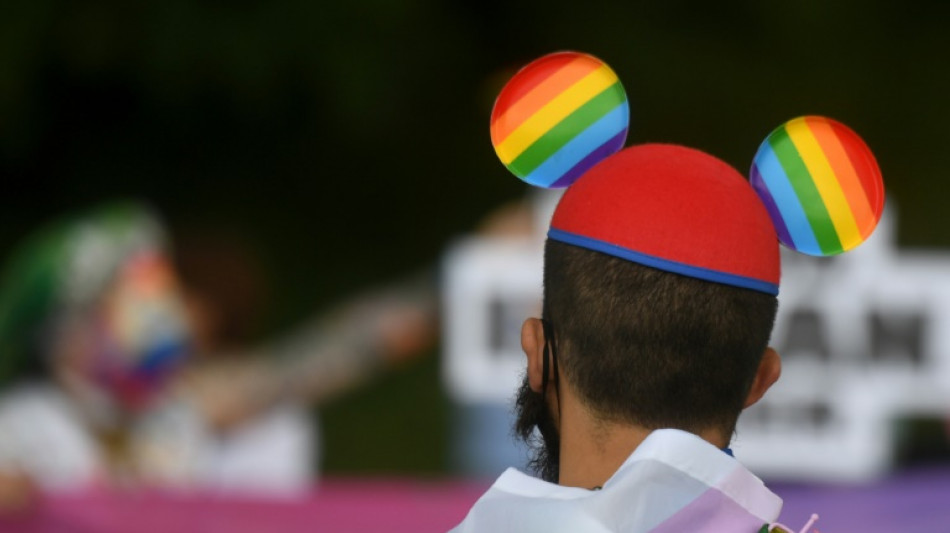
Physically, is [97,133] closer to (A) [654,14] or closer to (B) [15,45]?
(B) [15,45]

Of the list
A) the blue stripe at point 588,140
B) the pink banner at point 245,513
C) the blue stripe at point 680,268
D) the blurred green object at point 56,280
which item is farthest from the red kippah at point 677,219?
the blurred green object at point 56,280

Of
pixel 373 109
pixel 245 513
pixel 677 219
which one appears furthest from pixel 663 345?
pixel 373 109

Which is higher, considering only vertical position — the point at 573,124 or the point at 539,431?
the point at 573,124

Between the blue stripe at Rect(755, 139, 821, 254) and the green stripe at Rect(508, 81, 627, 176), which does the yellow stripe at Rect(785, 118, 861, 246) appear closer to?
the blue stripe at Rect(755, 139, 821, 254)

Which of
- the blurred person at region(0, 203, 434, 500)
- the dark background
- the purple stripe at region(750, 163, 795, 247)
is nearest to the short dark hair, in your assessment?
the purple stripe at region(750, 163, 795, 247)

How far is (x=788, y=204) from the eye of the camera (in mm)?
1510

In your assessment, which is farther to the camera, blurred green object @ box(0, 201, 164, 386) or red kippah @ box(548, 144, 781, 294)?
blurred green object @ box(0, 201, 164, 386)

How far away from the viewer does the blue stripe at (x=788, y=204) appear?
1510 millimetres

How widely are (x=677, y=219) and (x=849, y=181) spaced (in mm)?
255

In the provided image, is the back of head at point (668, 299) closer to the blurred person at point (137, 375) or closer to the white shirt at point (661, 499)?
the white shirt at point (661, 499)

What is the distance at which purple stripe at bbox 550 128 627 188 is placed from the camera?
1.57 metres

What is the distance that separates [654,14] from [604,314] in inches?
166

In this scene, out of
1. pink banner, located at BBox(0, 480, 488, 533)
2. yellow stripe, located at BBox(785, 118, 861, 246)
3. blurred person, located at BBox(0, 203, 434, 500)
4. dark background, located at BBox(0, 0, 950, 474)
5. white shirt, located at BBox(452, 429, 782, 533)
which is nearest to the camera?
white shirt, located at BBox(452, 429, 782, 533)

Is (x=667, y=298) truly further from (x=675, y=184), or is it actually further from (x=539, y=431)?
(x=539, y=431)
